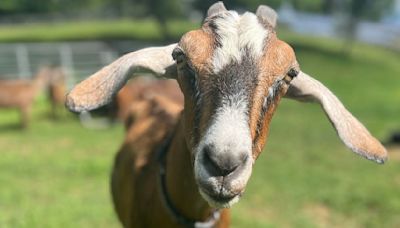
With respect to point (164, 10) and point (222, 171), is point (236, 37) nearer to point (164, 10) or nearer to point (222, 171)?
point (222, 171)

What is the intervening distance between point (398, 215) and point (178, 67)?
16.9 feet

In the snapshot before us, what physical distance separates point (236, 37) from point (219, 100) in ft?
1.13

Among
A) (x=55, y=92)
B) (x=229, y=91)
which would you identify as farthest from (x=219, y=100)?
(x=55, y=92)

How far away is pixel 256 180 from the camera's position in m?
8.58

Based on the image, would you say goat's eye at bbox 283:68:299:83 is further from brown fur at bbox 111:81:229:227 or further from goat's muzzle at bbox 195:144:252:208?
brown fur at bbox 111:81:229:227

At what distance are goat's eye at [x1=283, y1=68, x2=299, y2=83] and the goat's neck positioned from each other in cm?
71

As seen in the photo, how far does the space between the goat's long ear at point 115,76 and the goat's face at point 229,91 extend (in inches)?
10.5

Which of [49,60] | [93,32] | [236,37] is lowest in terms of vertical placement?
[93,32]

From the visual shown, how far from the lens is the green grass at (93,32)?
1237 inches

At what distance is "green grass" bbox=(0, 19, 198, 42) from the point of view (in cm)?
3142

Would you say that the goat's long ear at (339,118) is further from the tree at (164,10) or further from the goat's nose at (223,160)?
the tree at (164,10)

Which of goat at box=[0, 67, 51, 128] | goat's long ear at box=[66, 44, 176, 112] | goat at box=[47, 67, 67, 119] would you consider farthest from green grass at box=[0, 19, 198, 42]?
goat's long ear at box=[66, 44, 176, 112]

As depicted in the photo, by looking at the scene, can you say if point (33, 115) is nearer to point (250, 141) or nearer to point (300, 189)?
point (300, 189)

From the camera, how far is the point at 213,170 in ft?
7.41
